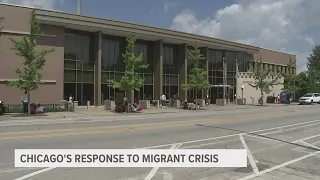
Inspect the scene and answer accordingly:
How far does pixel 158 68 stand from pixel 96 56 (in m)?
8.70

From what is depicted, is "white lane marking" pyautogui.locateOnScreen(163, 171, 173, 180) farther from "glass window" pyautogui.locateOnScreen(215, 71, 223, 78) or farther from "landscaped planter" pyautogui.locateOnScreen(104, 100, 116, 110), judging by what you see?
"glass window" pyautogui.locateOnScreen(215, 71, 223, 78)

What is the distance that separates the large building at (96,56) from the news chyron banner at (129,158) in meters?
24.3

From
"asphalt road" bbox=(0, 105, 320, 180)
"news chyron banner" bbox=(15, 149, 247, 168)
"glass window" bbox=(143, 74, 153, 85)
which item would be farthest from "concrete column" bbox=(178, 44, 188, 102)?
"news chyron banner" bbox=(15, 149, 247, 168)

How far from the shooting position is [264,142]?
1383cm

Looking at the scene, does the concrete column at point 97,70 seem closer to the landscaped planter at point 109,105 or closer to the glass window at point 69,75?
the glass window at point 69,75

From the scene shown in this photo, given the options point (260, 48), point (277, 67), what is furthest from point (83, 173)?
point (277, 67)

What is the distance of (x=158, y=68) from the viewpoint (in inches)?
1751

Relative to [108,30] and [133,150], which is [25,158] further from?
[108,30]

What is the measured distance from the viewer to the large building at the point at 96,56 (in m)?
32.7

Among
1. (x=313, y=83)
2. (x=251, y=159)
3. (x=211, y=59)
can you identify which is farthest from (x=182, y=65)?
(x=251, y=159)

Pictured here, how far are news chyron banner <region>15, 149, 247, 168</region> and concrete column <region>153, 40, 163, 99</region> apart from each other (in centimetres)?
3293

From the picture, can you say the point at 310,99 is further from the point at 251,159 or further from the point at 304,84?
the point at 251,159

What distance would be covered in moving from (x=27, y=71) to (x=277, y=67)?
5258 cm

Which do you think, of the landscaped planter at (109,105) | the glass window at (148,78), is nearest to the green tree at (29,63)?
the landscaped planter at (109,105)
